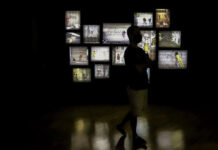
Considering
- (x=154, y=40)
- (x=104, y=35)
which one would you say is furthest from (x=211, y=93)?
(x=104, y=35)

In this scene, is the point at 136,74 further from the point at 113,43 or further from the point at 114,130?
the point at 113,43

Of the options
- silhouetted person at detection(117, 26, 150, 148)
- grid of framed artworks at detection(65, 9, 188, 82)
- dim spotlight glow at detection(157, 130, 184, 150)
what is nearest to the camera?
silhouetted person at detection(117, 26, 150, 148)

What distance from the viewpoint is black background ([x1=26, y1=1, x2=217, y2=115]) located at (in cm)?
654

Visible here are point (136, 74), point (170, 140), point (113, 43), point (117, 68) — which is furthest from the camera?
point (117, 68)

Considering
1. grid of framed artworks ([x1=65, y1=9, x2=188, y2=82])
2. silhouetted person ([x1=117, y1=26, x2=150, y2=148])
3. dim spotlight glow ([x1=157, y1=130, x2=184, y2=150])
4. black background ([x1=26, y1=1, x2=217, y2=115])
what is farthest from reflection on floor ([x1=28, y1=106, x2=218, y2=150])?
grid of framed artworks ([x1=65, y1=9, x2=188, y2=82])

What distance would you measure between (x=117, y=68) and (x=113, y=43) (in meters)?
0.57

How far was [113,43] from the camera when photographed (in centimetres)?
645

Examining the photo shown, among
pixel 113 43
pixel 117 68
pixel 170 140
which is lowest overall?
pixel 170 140

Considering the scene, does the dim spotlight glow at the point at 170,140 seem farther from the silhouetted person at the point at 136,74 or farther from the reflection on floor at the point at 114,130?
the silhouetted person at the point at 136,74

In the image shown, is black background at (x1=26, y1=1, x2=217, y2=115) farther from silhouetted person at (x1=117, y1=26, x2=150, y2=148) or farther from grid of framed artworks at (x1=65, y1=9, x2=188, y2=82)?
silhouetted person at (x1=117, y1=26, x2=150, y2=148)

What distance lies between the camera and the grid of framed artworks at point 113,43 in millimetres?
6453

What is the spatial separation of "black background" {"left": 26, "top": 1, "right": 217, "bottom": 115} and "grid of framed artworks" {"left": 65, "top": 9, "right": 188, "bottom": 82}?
0.45 ft

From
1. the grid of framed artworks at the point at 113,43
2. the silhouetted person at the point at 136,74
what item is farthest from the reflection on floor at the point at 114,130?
the grid of framed artworks at the point at 113,43

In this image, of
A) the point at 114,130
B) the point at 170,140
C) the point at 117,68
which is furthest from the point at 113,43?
the point at 170,140
